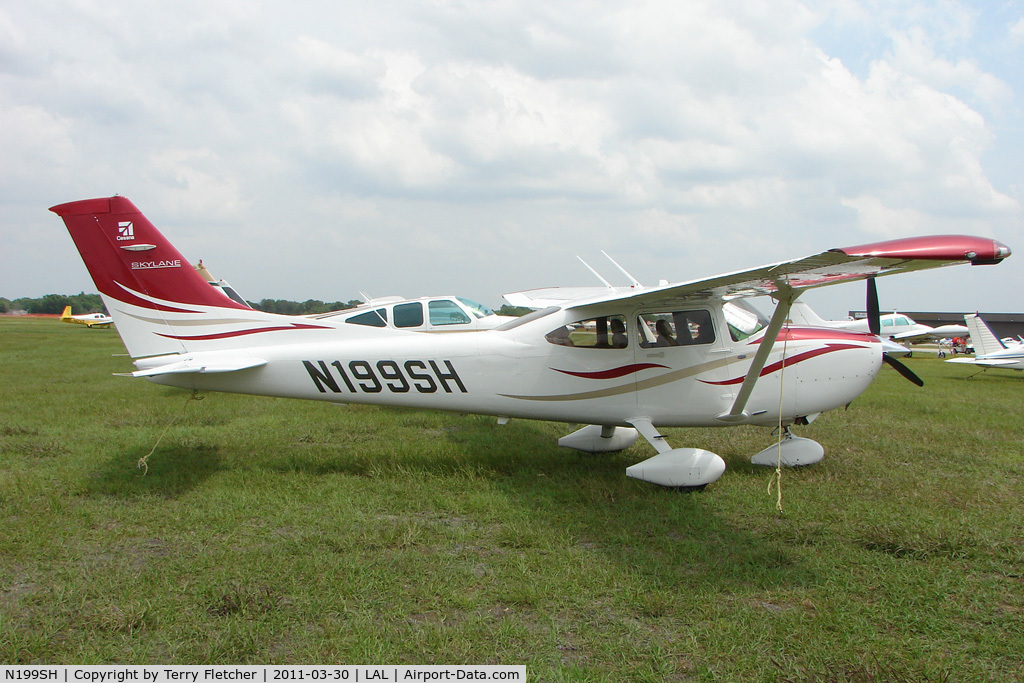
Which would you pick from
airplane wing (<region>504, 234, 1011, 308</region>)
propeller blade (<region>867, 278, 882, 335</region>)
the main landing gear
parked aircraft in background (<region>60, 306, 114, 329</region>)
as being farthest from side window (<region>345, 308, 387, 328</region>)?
parked aircraft in background (<region>60, 306, 114, 329</region>)

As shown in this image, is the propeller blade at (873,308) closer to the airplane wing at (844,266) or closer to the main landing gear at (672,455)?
the airplane wing at (844,266)

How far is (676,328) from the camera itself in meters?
6.29

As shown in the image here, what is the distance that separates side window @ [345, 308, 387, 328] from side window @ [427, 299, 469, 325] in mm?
790

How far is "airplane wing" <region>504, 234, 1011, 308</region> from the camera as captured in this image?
154 inches

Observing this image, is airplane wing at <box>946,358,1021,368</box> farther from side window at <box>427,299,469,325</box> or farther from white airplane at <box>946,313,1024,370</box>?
side window at <box>427,299,469,325</box>

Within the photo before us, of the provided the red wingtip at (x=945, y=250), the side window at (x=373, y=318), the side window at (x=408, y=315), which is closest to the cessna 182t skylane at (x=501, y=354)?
the red wingtip at (x=945, y=250)

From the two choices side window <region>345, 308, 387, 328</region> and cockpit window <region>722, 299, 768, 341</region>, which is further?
side window <region>345, 308, 387, 328</region>

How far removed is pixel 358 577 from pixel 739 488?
376 centimetres

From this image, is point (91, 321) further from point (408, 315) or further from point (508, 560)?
point (508, 560)

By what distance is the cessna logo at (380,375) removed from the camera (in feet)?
20.1

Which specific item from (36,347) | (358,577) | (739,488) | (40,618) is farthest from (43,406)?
(36,347)

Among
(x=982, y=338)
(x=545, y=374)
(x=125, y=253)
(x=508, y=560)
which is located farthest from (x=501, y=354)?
(x=982, y=338)

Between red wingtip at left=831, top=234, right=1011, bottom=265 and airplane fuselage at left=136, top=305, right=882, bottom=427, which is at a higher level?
red wingtip at left=831, top=234, right=1011, bottom=265

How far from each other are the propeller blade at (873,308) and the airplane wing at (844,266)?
28.9 inches
